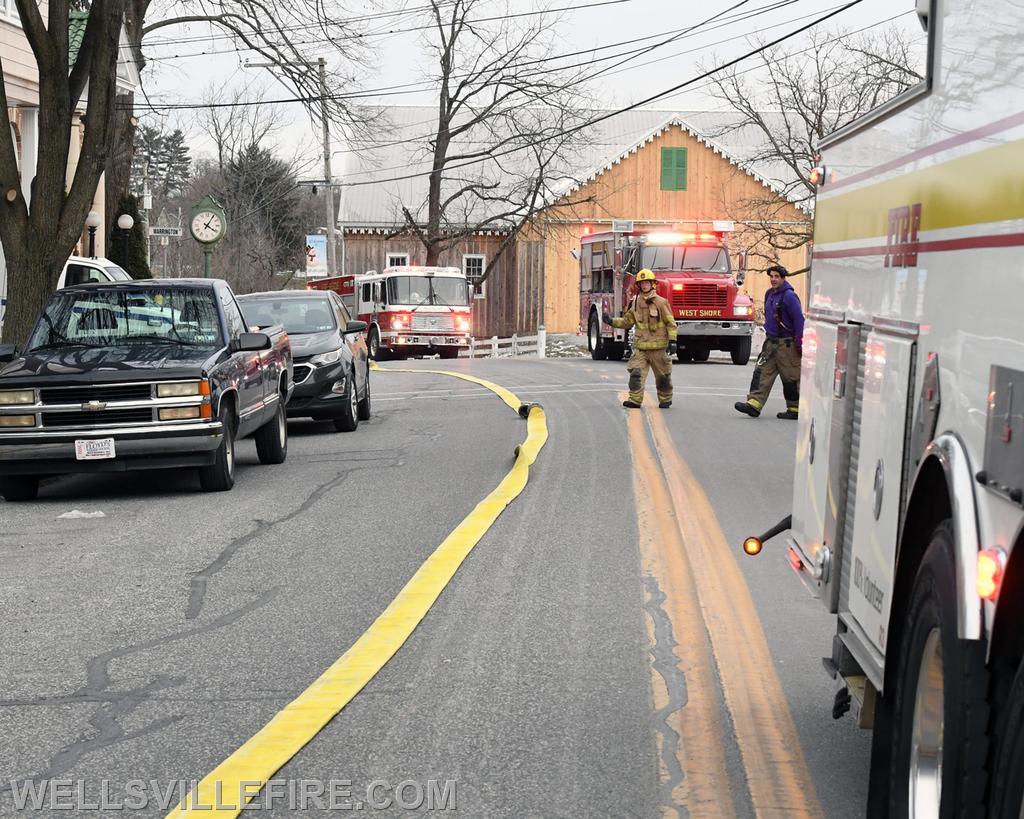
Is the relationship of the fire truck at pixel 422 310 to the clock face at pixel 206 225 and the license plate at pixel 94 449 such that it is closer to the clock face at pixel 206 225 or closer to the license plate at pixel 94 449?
the clock face at pixel 206 225

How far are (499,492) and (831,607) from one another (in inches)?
271

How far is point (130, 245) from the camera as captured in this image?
115 feet

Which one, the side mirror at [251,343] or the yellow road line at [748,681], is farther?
the side mirror at [251,343]

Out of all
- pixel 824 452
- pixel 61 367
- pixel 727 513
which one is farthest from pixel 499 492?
pixel 824 452

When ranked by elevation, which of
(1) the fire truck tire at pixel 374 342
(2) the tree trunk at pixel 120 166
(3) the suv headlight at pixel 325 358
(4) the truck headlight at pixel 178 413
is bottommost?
(1) the fire truck tire at pixel 374 342

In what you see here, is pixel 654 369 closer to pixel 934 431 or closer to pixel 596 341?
pixel 934 431

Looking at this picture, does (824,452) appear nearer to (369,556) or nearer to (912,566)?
(912,566)

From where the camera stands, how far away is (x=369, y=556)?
30.3 ft

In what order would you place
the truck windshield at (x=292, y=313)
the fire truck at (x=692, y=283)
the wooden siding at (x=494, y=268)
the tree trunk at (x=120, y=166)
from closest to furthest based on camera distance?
the truck windshield at (x=292, y=313)
the tree trunk at (x=120, y=166)
the fire truck at (x=692, y=283)
the wooden siding at (x=494, y=268)

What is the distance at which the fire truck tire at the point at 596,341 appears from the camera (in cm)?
3644

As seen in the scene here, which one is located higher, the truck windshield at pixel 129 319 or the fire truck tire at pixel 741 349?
the truck windshield at pixel 129 319

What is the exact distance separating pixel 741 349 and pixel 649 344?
45.9 feet

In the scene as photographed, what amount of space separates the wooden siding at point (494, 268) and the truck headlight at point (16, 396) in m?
47.0

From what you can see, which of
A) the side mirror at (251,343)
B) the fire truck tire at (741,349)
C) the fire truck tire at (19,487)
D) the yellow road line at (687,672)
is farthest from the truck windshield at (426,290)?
the yellow road line at (687,672)
